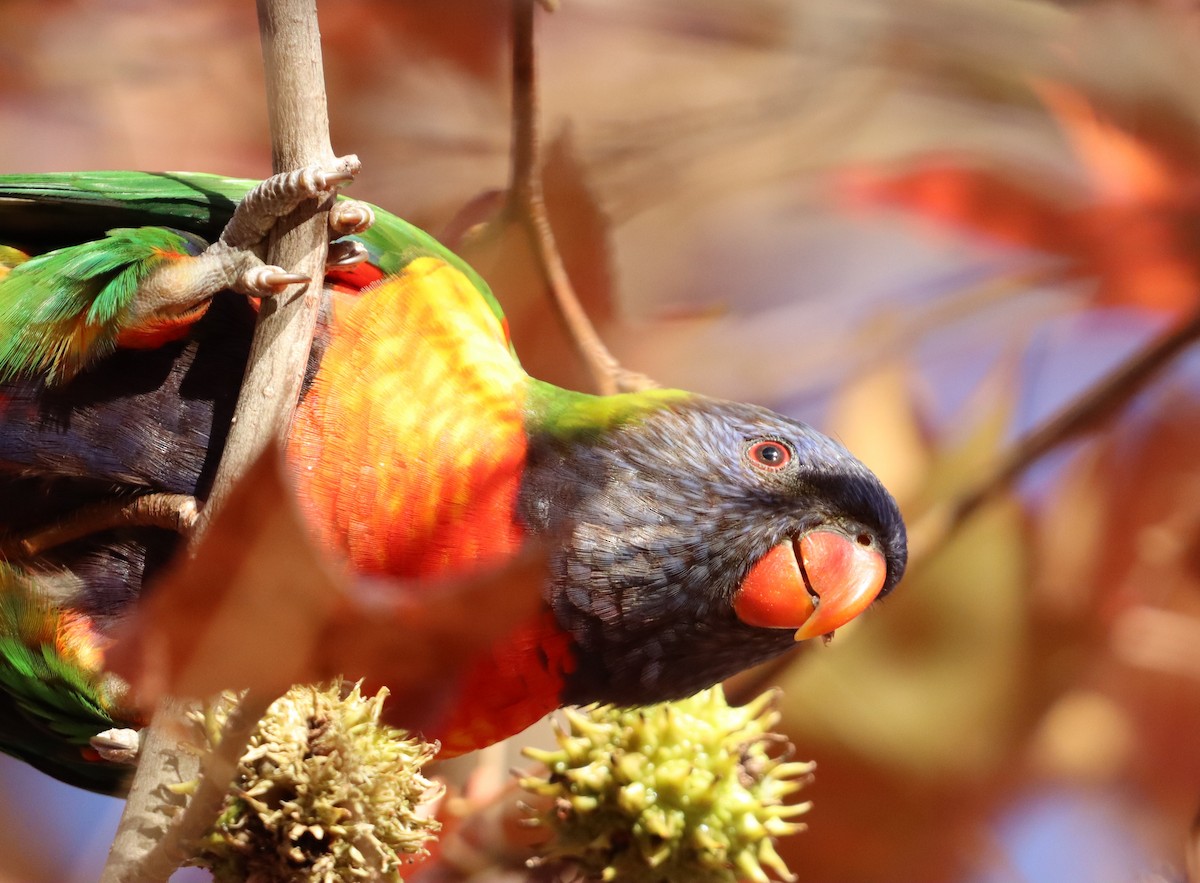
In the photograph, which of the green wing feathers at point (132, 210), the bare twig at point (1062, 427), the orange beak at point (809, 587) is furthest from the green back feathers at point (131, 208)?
the bare twig at point (1062, 427)

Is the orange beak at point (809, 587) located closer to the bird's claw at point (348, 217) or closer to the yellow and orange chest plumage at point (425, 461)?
the yellow and orange chest plumage at point (425, 461)

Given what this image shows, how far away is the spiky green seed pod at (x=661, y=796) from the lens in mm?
851

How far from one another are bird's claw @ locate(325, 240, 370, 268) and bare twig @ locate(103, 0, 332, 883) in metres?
0.10

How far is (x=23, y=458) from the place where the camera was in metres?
0.81

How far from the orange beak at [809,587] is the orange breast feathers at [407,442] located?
21 cm

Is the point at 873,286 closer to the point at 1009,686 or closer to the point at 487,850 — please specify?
the point at 1009,686

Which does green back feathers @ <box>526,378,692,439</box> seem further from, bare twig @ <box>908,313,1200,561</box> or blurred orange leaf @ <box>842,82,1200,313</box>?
blurred orange leaf @ <box>842,82,1200,313</box>

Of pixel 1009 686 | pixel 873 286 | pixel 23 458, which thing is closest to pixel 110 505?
pixel 23 458

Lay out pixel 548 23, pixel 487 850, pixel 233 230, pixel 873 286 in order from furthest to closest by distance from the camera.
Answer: pixel 873 286, pixel 548 23, pixel 487 850, pixel 233 230

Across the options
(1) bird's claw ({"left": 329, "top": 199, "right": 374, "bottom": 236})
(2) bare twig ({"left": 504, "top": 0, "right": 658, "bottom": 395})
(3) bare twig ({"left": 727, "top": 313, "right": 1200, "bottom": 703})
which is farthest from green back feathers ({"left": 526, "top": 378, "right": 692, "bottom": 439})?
(3) bare twig ({"left": 727, "top": 313, "right": 1200, "bottom": 703})

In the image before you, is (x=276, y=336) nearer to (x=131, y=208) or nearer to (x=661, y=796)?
(x=131, y=208)

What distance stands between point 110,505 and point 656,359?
609 mm

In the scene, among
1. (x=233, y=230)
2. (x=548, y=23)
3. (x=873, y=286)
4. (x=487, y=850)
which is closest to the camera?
(x=233, y=230)

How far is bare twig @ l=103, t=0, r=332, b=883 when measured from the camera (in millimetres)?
623
